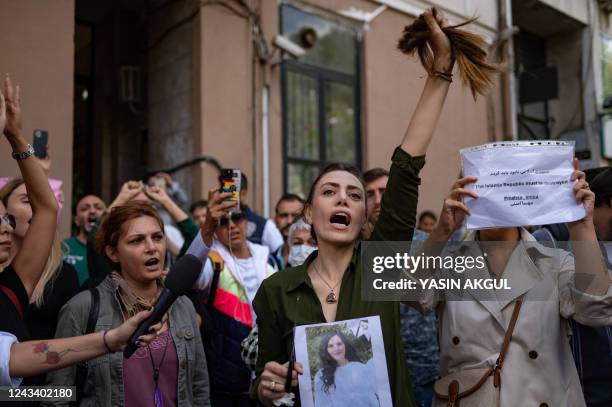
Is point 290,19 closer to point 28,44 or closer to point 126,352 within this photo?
point 28,44

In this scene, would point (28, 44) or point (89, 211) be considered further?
point (28, 44)

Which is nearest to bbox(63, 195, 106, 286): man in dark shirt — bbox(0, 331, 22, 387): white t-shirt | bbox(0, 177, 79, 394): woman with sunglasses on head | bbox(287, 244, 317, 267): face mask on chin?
bbox(0, 177, 79, 394): woman with sunglasses on head

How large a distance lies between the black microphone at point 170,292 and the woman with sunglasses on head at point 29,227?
2.91 ft

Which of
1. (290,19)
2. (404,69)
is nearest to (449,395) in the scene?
(290,19)

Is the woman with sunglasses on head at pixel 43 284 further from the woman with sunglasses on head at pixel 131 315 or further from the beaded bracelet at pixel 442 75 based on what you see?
the beaded bracelet at pixel 442 75

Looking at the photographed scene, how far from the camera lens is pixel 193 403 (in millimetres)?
3229

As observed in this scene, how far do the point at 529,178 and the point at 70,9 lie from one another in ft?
17.9

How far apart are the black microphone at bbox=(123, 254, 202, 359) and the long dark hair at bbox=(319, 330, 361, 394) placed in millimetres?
500

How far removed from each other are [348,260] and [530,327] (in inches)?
29.5

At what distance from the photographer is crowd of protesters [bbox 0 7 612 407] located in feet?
7.50

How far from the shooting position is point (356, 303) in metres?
2.34

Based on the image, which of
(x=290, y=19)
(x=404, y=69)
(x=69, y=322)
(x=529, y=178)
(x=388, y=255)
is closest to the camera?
(x=529, y=178)

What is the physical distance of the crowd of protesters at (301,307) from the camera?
2.29 meters

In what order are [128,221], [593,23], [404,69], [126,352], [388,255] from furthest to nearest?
[593,23]
[404,69]
[128,221]
[388,255]
[126,352]
